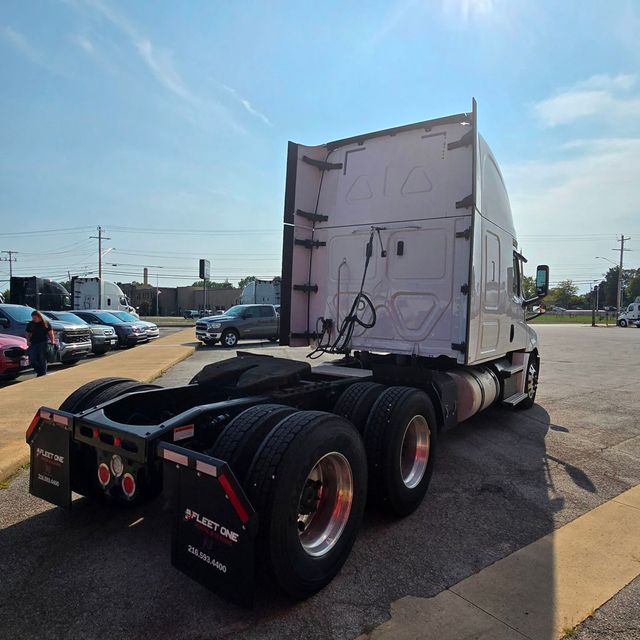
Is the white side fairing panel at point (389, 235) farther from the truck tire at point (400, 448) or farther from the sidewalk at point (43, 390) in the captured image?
the sidewalk at point (43, 390)

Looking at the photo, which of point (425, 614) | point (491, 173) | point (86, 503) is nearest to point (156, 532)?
point (86, 503)

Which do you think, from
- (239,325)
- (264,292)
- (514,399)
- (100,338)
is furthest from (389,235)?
(264,292)

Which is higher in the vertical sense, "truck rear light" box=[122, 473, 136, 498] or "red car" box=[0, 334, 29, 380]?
"truck rear light" box=[122, 473, 136, 498]

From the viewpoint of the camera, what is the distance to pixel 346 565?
117 inches

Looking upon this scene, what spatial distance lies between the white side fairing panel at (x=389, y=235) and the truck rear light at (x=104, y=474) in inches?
117

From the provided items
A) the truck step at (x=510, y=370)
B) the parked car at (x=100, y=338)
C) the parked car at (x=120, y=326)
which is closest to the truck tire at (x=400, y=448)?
the truck step at (x=510, y=370)

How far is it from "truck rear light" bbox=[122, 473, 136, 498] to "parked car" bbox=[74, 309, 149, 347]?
1729 cm

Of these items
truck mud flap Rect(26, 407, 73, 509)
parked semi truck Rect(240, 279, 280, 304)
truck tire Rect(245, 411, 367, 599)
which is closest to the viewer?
truck tire Rect(245, 411, 367, 599)

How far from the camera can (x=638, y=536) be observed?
3484mm

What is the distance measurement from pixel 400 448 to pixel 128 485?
1872mm

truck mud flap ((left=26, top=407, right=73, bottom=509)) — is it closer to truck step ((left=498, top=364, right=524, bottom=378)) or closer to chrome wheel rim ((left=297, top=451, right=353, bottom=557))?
chrome wheel rim ((left=297, top=451, right=353, bottom=557))

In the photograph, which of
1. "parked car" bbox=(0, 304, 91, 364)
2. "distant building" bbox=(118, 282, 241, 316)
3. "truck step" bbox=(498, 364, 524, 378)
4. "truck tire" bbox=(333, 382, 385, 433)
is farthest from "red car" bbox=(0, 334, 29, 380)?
"distant building" bbox=(118, 282, 241, 316)

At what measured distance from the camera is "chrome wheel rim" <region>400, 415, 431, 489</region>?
12.7 ft

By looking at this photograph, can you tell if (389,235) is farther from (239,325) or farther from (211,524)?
(239,325)
